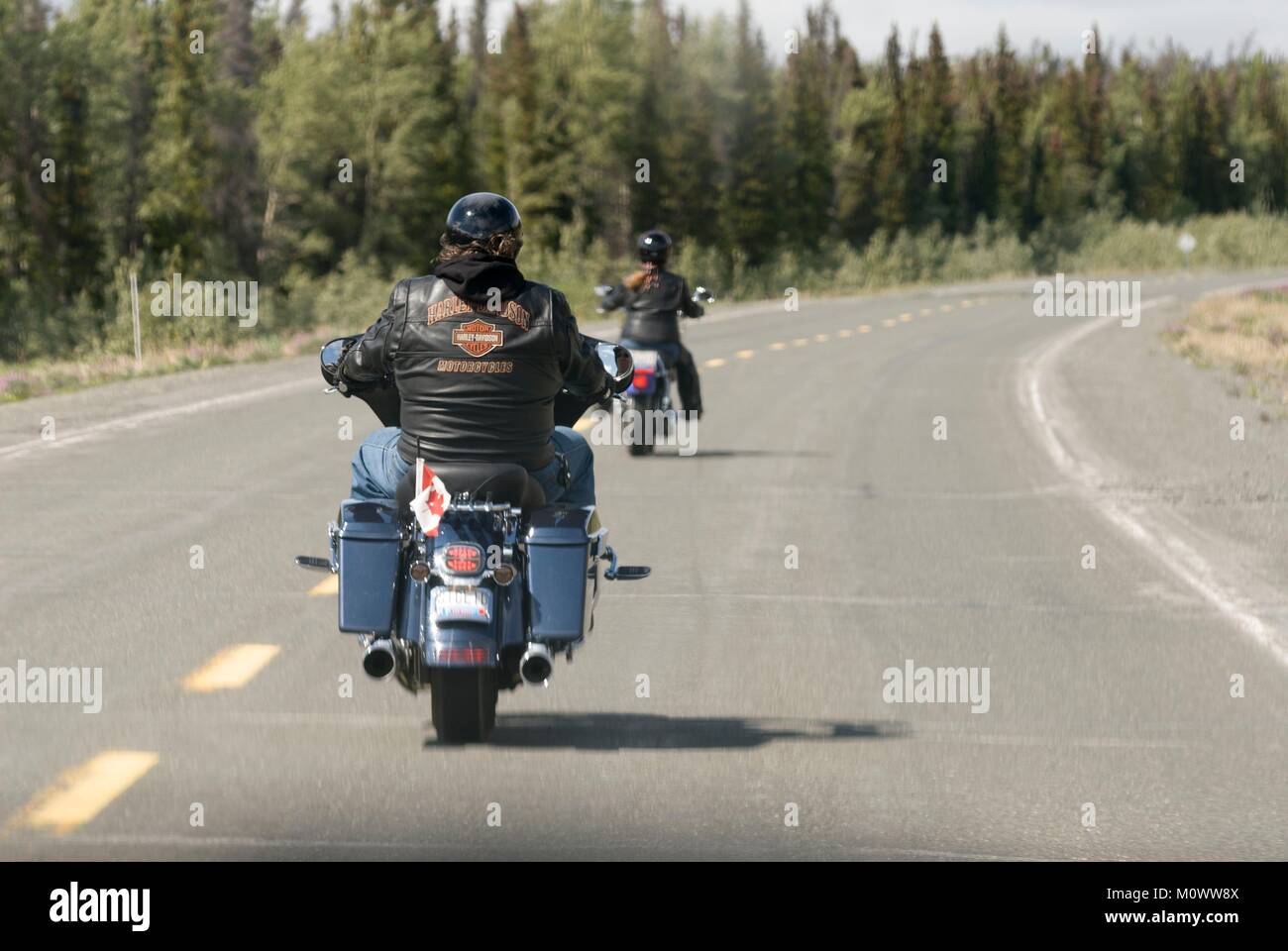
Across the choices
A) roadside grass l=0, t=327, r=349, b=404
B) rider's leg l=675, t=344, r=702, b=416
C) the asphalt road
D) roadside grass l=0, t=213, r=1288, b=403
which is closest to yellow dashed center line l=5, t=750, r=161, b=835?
the asphalt road

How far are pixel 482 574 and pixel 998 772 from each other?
1.78 metres

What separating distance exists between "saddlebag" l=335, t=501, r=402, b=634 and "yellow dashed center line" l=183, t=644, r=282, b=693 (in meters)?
1.43

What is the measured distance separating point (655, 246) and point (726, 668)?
826cm

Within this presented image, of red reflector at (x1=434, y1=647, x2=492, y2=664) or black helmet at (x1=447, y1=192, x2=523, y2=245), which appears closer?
red reflector at (x1=434, y1=647, x2=492, y2=664)

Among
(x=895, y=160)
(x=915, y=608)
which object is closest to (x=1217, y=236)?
(x=895, y=160)

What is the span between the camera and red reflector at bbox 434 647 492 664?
6.26m

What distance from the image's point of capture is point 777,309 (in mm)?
52031

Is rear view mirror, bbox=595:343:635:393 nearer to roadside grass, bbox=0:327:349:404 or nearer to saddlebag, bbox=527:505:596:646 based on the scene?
saddlebag, bbox=527:505:596:646

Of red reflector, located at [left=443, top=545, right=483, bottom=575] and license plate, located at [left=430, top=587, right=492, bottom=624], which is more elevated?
red reflector, located at [left=443, top=545, right=483, bottom=575]

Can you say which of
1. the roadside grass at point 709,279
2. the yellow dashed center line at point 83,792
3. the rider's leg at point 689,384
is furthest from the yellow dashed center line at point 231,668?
the roadside grass at point 709,279

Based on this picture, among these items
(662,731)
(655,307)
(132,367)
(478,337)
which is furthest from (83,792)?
(132,367)

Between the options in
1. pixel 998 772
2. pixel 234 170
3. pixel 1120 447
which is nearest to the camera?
pixel 998 772

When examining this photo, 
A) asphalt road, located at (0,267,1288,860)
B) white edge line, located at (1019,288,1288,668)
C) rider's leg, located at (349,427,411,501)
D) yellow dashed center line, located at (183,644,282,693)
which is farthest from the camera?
white edge line, located at (1019,288,1288,668)

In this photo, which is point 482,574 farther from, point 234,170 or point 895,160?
point 895,160
